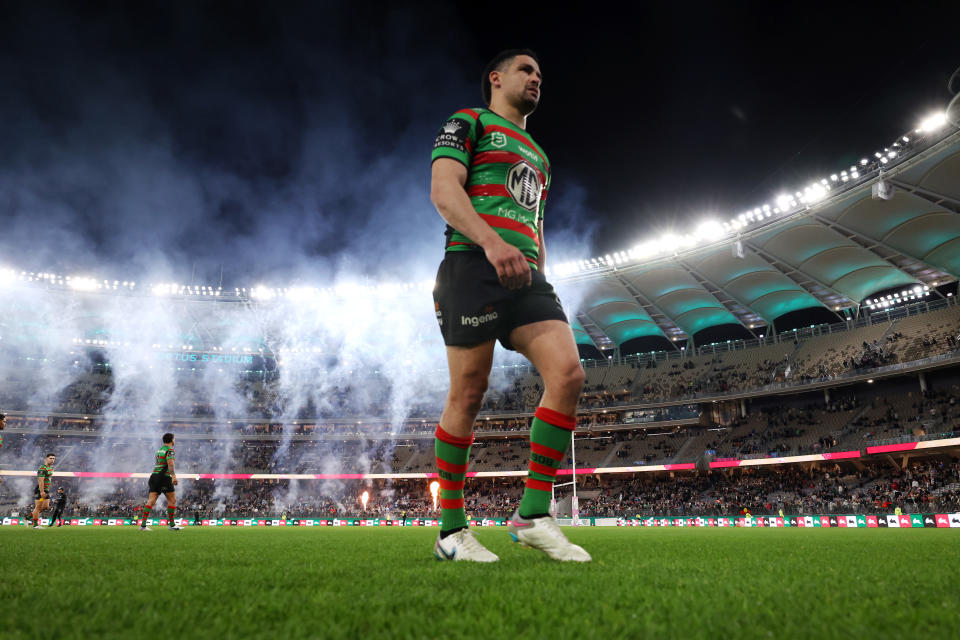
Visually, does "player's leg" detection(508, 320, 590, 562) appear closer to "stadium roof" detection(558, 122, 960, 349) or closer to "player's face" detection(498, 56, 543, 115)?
"player's face" detection(498, 56, 543, 115)

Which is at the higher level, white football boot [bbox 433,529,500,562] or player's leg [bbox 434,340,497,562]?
player's leg [bbox 434,340,497,562]

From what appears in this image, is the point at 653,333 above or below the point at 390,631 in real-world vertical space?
above

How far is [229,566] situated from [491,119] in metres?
2.88

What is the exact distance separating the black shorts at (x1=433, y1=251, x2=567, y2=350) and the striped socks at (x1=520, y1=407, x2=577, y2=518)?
0.51 meters

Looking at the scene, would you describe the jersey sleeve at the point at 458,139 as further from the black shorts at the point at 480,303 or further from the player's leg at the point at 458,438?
the player's leg at the point at 458,438

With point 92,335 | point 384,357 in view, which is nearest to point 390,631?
point 384,357

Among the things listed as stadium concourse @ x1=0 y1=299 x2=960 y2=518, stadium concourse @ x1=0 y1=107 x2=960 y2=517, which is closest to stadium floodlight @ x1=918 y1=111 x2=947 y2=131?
stadium concourse @ x1=0 y1=107 x2=960 y2=517

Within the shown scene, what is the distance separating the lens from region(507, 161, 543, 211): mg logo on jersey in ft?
11.3

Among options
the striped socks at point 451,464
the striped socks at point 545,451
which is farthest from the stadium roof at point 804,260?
the striped socks at point 451,464

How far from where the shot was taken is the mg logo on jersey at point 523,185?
3454mm

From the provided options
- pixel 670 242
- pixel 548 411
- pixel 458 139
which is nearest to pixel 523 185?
pixel 458 139

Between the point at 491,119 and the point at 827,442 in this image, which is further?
the point at 827,442

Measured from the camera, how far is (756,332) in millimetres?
45156

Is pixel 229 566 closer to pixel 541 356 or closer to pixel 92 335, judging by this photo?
pixel 541 356
